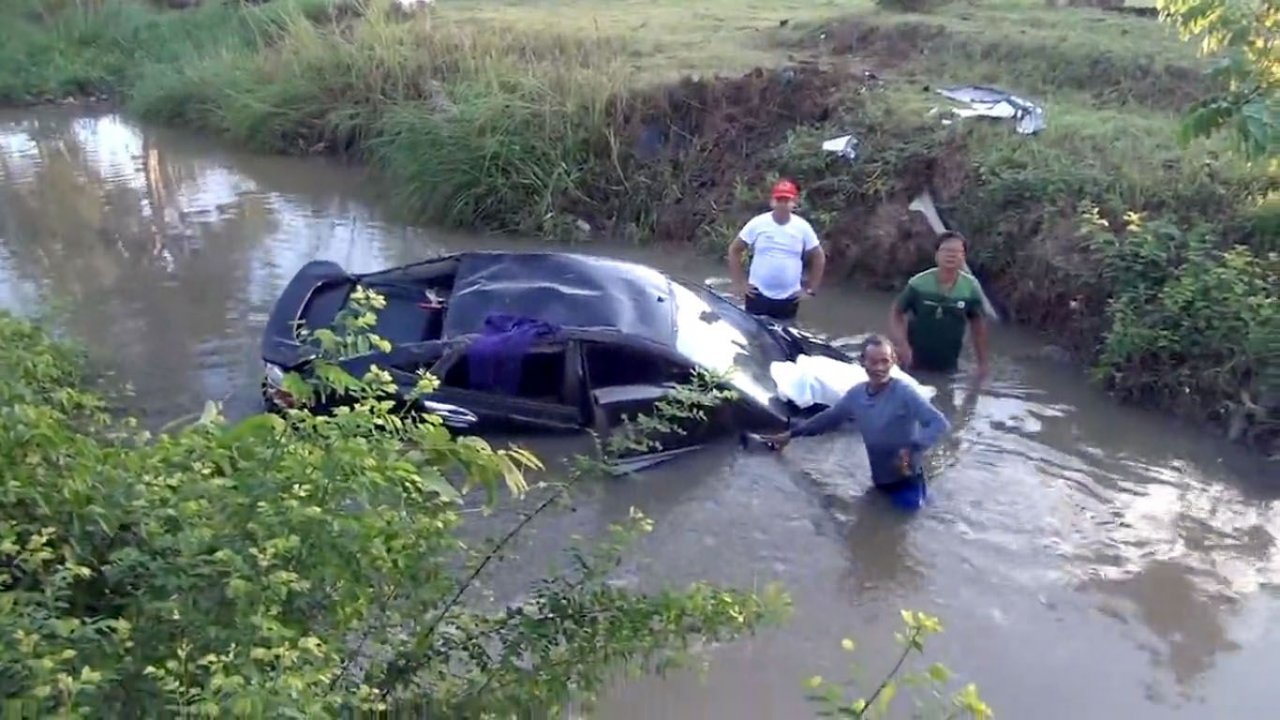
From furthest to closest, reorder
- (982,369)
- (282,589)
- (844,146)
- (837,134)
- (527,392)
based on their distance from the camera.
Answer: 1. (837,134)
2. (844,146)
3. (982,369)
4. (527,392)
5. (282,589)

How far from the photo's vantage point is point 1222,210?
10.5 m

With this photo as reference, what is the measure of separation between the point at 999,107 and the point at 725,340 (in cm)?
668

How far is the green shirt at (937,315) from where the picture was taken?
358 inches

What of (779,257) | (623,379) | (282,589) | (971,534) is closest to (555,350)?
(623,379)

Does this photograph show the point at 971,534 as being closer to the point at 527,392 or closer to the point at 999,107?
the point at 527,392

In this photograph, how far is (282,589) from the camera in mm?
3275

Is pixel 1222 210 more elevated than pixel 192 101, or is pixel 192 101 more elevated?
pixel 1222 210

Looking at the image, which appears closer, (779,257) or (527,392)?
(527,392)

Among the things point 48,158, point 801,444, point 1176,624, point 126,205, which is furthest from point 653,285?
point 48,158

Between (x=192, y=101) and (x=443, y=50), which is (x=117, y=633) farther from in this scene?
(x=192, y=101)

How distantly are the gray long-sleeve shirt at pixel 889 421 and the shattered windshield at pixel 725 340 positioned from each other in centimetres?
55

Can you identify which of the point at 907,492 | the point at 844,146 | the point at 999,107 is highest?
the point at 999,107

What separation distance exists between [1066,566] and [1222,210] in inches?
186

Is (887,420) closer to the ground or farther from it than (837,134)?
closer to the ground
